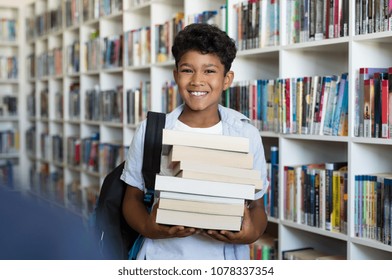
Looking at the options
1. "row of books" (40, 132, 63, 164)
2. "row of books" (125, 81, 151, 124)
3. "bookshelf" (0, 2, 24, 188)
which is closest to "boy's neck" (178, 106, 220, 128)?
"row of books" (125, 81, 151, 124)

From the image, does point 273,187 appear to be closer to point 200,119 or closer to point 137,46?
point 200,119

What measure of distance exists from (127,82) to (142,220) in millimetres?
2479

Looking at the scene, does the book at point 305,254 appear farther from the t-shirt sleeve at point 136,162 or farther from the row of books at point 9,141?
the row of books at point 9,141

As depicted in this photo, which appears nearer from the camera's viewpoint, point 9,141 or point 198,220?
point 198,220

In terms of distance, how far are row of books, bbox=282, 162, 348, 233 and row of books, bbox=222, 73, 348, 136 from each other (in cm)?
16

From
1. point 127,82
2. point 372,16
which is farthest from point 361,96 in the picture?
point 127,82

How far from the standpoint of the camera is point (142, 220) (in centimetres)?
139

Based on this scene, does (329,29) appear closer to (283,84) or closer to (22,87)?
(283,84)

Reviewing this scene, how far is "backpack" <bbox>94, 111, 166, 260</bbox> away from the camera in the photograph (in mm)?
1423

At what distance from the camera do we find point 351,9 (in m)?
1.96

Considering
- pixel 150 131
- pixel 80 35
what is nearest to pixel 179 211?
pixel 150 131

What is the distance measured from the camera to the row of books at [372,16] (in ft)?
6.01

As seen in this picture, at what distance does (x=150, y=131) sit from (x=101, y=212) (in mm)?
262
